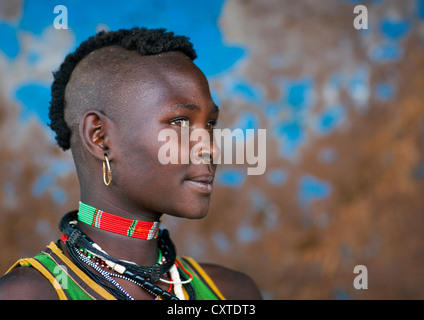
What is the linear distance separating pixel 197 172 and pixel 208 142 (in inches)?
4.3

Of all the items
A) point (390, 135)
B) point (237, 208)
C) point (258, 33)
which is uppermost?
point (258, 33)

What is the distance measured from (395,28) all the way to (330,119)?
85cm

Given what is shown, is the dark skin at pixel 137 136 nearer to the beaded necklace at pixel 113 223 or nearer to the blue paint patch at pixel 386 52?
the beaded necklace at pixel 113 223

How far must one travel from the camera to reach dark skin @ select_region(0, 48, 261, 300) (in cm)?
176

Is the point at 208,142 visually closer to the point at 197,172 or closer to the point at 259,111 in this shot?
the point at 197,172

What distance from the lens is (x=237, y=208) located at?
4.25 metres

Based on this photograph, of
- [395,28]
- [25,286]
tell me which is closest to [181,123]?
[25,286]

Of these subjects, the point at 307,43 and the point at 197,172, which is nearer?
the point at 197,172

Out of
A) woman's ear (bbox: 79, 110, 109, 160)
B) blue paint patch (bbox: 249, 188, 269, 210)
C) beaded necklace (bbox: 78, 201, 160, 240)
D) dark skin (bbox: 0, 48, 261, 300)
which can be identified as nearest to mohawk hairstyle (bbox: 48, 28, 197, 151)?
dark skin (bbox: 0, 48, 261, 300)

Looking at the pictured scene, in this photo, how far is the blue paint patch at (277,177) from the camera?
4.32 metres

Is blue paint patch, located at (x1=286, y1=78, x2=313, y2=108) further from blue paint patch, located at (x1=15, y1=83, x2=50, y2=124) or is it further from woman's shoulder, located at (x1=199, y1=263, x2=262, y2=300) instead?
woman's shoulder, located at (x1=199, y1=263, x2=262, y2=300)

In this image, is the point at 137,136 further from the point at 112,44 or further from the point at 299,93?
the point at 299,93

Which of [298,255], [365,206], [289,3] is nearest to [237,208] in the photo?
[298,255]
